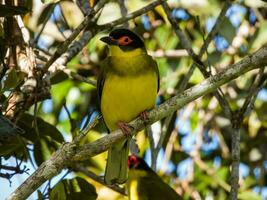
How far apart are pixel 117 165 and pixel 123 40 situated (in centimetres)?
83

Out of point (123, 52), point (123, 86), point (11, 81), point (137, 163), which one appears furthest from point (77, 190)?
point (137, 163)

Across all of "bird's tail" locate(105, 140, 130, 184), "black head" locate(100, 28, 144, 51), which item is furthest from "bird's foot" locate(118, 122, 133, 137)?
"black head" locate(100, 28, 144, 51)

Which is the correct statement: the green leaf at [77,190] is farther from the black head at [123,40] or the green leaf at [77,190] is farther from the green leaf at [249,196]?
the green leaf at [249,196]

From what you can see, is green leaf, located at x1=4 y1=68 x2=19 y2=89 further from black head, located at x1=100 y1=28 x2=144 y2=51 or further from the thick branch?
black head, located at x1=100 y1=28 x2=144 y2=51

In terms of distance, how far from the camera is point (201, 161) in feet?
21.0

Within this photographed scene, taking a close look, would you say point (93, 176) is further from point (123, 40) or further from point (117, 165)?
point (123, 40)

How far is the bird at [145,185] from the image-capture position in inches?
215

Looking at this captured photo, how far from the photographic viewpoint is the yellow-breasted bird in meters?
4.77

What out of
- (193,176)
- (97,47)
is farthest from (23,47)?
(193,176)

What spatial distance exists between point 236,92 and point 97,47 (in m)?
1.21

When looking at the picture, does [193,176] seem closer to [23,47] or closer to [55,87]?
[55,87]

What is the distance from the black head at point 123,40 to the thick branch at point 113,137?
1.17 m

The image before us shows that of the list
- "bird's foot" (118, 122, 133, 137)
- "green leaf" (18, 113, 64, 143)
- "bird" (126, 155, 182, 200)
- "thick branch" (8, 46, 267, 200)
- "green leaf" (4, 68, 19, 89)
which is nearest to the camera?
"thick branch" (8, 46, 267, 200)

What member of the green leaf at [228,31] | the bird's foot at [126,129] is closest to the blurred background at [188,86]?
the green leaf at [228,31]
